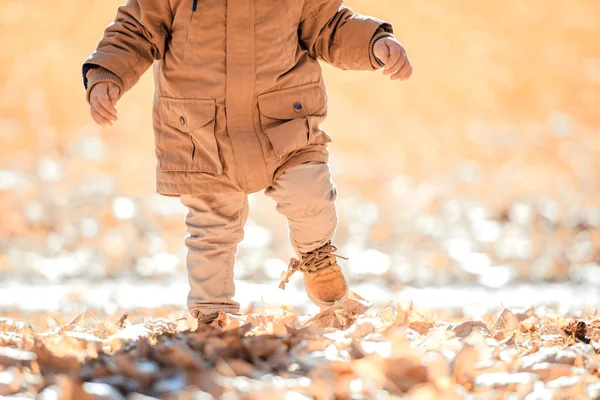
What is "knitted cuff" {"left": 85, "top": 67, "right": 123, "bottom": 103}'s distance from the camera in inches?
97.7

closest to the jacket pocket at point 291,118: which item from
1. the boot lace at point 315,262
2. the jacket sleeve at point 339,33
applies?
the jacket sleeve at point 339,33

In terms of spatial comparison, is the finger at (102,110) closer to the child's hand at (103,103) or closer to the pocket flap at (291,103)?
the child's hand at (103,103)

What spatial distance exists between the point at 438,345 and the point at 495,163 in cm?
678

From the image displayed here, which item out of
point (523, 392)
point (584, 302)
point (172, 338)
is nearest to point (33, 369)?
point (172, 338)

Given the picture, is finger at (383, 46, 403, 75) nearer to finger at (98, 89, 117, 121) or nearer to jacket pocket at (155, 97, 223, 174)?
jacket pocket at (155, 97, 223, 174)

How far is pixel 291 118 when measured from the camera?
259cm

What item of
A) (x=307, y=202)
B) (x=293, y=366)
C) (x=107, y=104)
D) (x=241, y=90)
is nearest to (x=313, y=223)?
(x=307, y=202)

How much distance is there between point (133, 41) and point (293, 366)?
1.27 meters

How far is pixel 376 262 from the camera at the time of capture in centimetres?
614

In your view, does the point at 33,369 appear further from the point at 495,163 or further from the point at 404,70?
the point at 495,163

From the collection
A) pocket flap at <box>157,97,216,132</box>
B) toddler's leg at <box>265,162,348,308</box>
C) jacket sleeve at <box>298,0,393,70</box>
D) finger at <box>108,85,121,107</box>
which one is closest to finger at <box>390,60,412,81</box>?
jacket sleeve at <box>298,0,393,70</box>

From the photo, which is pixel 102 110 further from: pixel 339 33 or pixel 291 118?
pixel 339 33

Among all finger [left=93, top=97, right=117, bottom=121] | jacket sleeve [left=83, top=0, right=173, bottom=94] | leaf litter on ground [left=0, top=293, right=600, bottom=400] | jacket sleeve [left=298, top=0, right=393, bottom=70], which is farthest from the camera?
jacket sleeve [left=298, top=0, right=393, bottom=70]

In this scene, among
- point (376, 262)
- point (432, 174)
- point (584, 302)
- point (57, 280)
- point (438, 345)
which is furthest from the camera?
point (432, 174)
